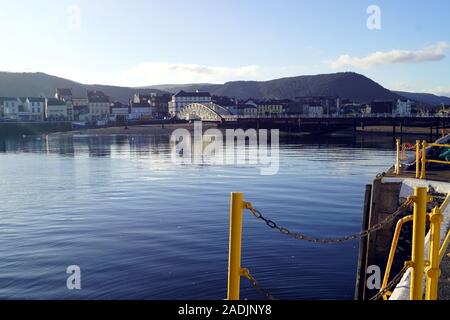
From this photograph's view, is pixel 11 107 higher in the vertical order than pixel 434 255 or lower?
higher

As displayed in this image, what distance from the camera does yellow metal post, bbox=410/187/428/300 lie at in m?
6.16

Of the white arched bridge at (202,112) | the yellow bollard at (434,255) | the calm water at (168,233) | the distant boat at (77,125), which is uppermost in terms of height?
the white arched bridge at (202,112)

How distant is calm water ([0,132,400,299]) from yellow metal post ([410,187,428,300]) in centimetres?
782

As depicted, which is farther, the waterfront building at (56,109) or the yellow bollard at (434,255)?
the waterfront building at (56,109)

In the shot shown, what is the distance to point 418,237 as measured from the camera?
616 centimetres

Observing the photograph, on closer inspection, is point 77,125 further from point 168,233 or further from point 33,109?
point 168,233

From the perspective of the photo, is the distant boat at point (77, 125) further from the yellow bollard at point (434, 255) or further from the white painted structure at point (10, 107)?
the yellow bollard at point (434, 255)

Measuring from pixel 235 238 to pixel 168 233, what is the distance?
50.8 ft

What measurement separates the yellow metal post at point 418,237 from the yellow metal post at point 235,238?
227 cm

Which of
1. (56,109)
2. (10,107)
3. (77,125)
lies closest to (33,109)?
(10,107)

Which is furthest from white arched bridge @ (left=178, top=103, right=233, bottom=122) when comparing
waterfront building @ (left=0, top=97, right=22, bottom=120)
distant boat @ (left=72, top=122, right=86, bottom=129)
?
waterfront building @ (left=0, top=97, right=22, bottom=120)

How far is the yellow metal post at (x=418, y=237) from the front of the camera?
6.16m

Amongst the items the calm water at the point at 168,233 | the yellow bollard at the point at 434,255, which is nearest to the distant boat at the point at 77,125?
the calm water at the point at 168,233
